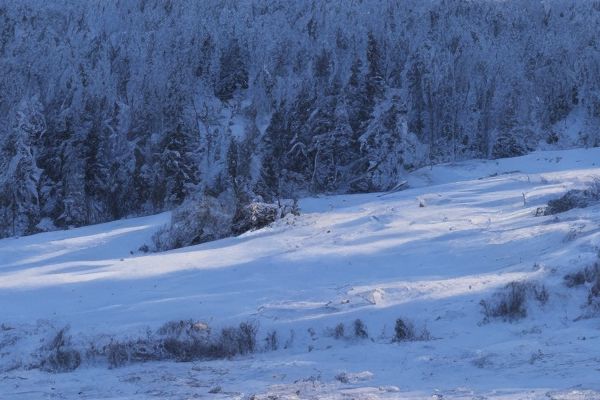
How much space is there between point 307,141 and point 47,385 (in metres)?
27.4

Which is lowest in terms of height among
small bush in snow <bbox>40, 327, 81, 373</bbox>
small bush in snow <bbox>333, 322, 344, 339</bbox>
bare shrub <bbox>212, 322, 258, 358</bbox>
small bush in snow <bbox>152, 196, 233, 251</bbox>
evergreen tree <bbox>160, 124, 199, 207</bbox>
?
small bush in snow <bbox>333, 322, 344, 339</bbox>

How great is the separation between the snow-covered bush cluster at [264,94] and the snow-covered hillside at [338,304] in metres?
12.3

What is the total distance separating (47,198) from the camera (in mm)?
32875

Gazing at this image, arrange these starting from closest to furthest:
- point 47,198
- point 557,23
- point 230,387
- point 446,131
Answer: point 230,387, point 47,198, point 446,131, point 557,23

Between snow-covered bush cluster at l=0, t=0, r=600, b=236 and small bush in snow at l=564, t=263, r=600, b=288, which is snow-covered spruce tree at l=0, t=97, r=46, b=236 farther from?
small bush in snow at l=564, t=263, r=600, b=288

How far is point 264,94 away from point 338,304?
3079cm

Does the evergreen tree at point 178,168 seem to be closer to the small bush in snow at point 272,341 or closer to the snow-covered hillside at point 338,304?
the snow-covered hillside at point 338,304

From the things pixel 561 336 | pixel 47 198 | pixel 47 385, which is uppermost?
pixel 47 198

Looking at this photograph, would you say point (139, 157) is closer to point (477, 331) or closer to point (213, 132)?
point (213, 132)

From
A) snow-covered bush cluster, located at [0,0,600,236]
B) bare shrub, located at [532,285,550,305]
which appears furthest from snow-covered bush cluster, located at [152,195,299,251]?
snow-covered bush cluster, located at [0,0,600,236]

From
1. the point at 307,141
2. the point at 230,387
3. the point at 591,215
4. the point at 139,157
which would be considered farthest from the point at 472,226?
the point at 139,157

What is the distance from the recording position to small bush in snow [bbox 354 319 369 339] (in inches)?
356

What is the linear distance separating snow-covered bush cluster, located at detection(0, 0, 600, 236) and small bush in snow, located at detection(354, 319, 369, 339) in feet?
61.2

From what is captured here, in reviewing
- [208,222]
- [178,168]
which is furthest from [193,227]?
[178,168]
